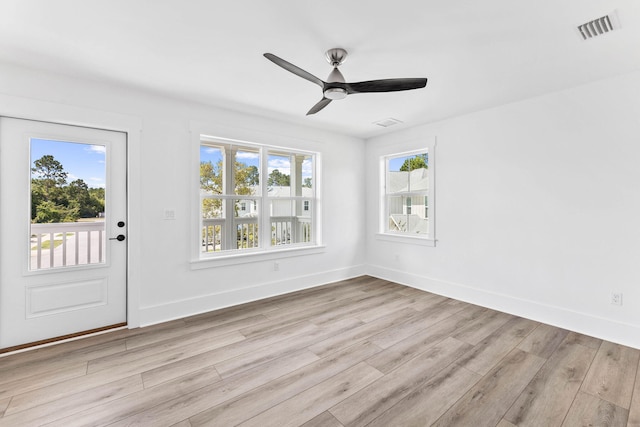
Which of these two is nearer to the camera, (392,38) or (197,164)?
(392,38)

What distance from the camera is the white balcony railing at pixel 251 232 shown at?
12.6 feet

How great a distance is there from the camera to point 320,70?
8.75 feet

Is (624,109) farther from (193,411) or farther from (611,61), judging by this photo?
(193,411)

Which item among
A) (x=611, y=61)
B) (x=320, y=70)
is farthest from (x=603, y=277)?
(x=320, y=70)

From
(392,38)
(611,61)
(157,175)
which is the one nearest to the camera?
(392,38)

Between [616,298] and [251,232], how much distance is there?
415cm

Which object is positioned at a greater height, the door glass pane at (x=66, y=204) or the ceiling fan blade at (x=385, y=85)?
the ceiling fan blade at (x=385, y=85)

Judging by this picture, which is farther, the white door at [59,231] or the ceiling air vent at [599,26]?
the white door at [59,231]

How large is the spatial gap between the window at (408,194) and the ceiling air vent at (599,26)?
2.30m

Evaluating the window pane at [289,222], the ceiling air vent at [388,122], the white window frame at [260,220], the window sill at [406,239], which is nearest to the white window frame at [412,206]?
the window sill at [406,239]

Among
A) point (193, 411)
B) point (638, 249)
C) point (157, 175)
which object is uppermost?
point (157, 175)

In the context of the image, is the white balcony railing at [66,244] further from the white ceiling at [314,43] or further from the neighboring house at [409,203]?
the neighboring house at [409,203]

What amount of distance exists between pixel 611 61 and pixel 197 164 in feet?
13.8

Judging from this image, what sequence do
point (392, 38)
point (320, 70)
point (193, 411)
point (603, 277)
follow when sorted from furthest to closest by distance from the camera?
1. point (603, 277)
2. point (320, 70)
3. point (392, 38)
4. point (193, 411)
